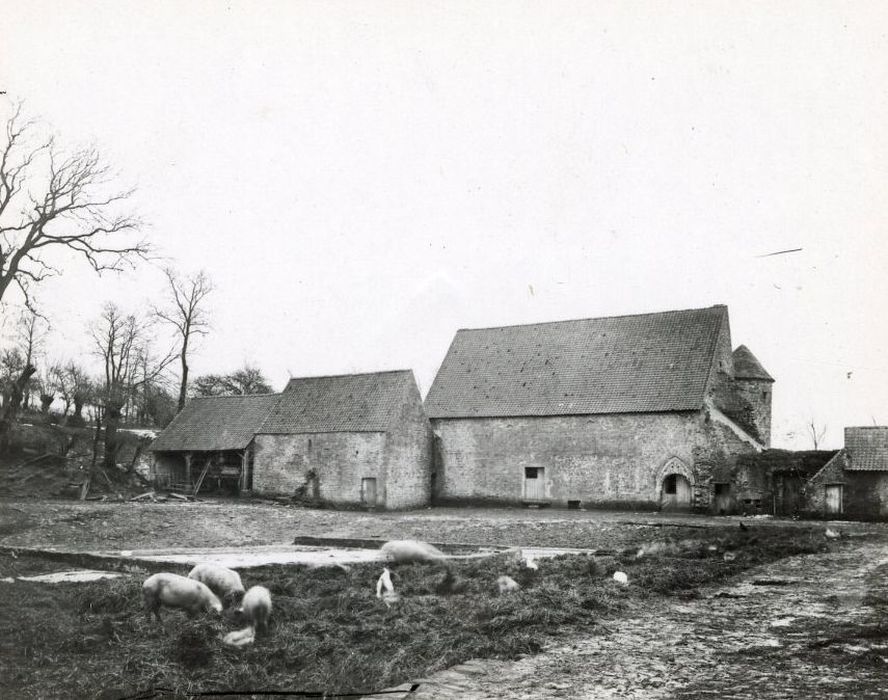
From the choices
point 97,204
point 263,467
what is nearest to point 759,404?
point 263,467

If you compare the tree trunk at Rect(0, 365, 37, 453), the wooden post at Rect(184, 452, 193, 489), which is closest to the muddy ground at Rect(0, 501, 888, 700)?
the tree trunk at Rect(0, 365, 37, 453)

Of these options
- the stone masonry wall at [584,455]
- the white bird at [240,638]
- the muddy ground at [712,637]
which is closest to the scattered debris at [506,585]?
the muddy ground at [712,637]

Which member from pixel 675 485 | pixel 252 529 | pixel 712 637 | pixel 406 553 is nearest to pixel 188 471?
pixel 252 529

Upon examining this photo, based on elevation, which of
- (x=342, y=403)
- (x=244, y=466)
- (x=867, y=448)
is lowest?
(x=244, y=466)

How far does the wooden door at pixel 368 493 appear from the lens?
32.2 metres

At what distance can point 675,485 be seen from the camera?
29.9 meters

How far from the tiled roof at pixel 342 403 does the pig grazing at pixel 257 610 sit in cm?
2454

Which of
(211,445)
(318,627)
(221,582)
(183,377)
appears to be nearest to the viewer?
(318,627)

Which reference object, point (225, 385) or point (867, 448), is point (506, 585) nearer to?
point (867, 448)

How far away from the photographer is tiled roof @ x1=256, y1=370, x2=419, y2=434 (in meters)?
33.4

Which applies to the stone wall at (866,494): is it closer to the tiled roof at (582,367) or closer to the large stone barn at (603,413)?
the large stone barn at (603,413)

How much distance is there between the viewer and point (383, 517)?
1059 inches

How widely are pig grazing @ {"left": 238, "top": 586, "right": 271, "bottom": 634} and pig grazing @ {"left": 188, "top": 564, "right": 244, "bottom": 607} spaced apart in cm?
126

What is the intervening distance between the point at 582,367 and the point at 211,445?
741 inches
